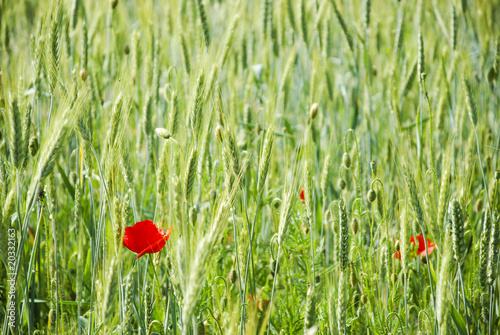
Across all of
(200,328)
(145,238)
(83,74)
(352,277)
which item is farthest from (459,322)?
(83,74)

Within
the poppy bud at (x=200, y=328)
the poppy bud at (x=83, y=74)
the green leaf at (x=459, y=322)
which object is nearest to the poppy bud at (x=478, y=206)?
the green leaf at (x=459, y=322)

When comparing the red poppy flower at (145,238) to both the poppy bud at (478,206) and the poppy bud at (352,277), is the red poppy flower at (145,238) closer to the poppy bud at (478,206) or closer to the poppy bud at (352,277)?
the poppy bud at (352,277)

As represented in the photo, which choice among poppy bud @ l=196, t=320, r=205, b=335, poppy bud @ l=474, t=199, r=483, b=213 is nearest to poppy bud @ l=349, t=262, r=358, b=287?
poppy bud @ l=196, t=320, r=205, b=335

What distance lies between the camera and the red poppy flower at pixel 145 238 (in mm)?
959

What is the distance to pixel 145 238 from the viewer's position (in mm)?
1018

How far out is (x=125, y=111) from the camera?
0.97 meters

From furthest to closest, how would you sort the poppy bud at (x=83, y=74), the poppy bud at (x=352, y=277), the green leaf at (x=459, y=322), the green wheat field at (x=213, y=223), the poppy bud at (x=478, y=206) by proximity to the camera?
the poppy bud at (x=478, y=206) < the poppy bud at (x=83, y=74) < the poppy bud at (x=352, y=277) < the green leaf at (x=459, y=322) < the green wheat field at (x=213, y=223)

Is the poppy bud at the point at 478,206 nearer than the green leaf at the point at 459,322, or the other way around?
the green leaf at the point at 459,322

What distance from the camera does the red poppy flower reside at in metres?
0.96

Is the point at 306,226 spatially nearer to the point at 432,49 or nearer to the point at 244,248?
the point at 244,248

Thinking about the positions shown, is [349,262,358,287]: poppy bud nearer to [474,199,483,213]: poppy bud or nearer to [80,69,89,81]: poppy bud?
[474,199,483,213]: poppy bud

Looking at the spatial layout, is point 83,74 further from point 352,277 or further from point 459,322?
point 459,322

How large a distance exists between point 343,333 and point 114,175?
0.62 m

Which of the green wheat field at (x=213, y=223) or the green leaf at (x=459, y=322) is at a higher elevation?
the green wheat field at (x=213, y=223)
